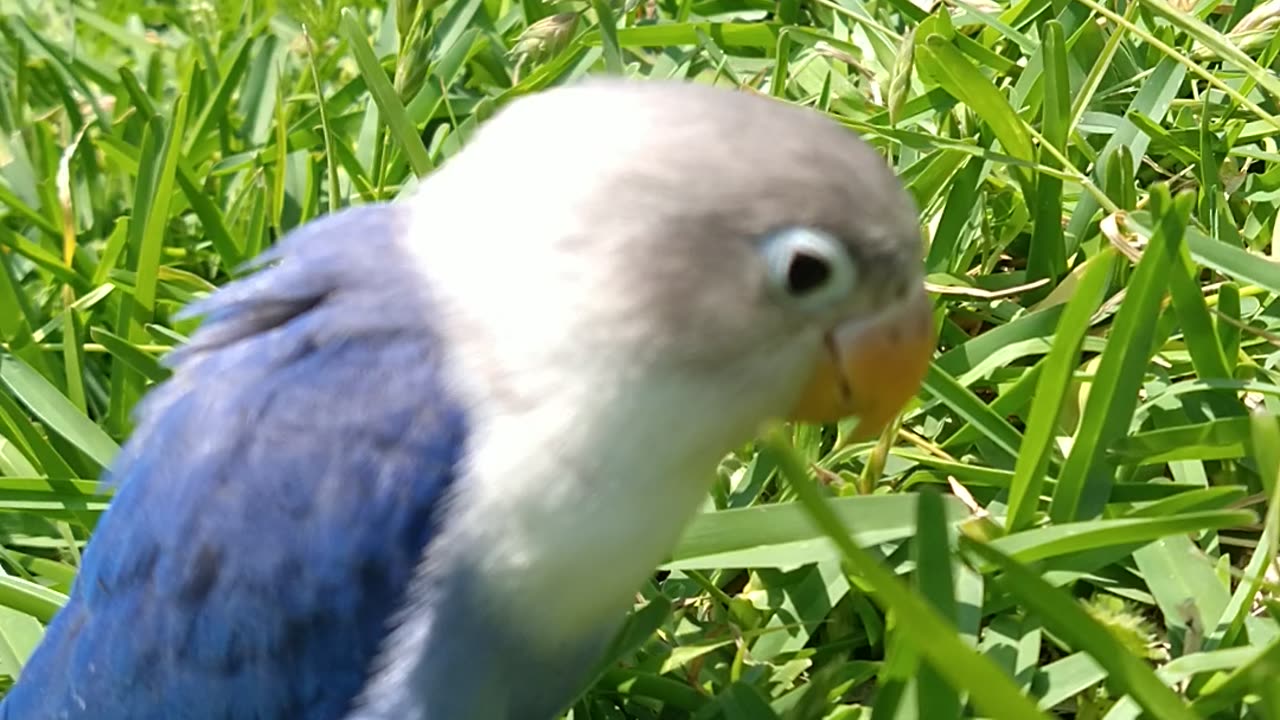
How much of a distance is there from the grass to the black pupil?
0.25 ft

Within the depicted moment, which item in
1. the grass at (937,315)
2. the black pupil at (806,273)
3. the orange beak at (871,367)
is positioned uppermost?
the black pupil at (806,273)

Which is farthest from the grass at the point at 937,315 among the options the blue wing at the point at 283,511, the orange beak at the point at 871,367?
the blue wing at the point at 283,511

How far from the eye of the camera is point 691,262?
26.7 inches

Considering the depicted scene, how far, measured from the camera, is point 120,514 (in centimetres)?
80

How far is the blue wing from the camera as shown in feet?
2.37

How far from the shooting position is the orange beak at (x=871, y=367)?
2.35 feet

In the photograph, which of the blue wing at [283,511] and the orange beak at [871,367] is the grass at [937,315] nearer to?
the orange beak at [871,367]

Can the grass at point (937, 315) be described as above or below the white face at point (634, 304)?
below

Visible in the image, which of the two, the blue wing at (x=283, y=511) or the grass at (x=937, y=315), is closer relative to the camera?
the blue wing at (x=283, y=511)

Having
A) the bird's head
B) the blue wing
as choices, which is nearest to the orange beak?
the bird's head

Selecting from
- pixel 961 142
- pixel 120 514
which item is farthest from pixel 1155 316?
pixel 120 514

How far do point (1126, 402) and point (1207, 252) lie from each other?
20 cm

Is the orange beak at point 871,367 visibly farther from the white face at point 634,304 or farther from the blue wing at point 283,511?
the blue wing at point 283,511

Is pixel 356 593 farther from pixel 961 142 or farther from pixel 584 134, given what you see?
pixel 961 142
